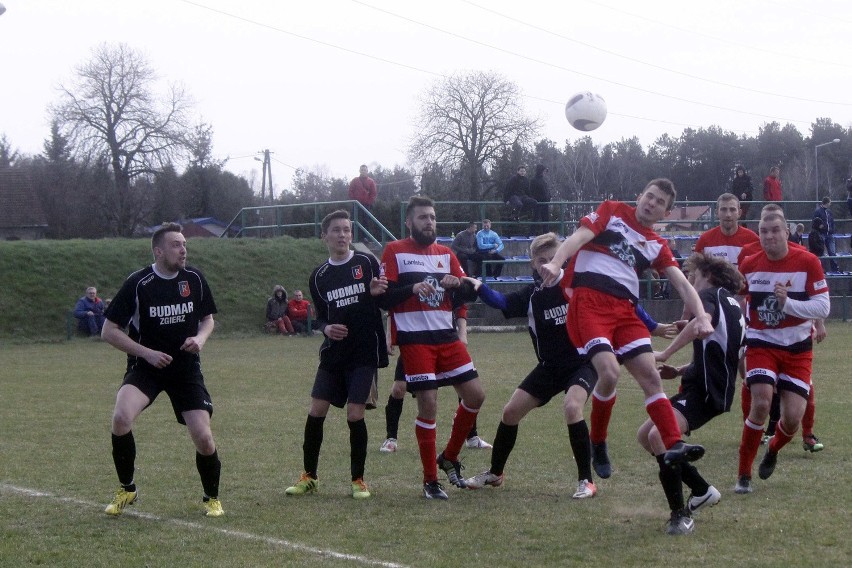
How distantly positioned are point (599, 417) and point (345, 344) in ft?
6.21

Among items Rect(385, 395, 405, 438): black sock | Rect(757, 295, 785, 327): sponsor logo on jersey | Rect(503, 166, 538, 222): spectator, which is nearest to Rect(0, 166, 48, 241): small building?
Rect(503, 166, 538, 222): spectator

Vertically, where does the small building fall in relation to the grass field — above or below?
above

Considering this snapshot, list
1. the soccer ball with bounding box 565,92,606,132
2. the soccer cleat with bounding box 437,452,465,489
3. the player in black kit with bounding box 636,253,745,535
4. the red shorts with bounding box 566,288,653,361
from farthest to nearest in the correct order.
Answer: the soccer ball with bounding box 565,92,606,132 → the soccer cleat with bounding box 437,452,465,489 → the player in black kit with bounding box 636,253,745,535 → the red shorts with bounding box 566,288,653,361

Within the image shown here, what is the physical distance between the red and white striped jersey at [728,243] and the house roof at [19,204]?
5306cm

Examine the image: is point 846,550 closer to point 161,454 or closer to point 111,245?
point 161,454

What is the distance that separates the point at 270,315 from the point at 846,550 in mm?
22654

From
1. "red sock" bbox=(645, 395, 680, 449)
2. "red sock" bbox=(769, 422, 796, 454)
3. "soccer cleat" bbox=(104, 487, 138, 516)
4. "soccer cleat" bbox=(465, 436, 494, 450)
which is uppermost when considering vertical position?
"red sock" bbox=(645, 395, 680, 449)

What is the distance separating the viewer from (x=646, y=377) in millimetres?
6105

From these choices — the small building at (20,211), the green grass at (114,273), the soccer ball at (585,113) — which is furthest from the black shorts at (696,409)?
the small building at (20,211)

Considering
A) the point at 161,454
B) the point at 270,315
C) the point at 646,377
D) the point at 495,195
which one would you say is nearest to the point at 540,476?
the point at 646,377

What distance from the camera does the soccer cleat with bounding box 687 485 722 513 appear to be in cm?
593

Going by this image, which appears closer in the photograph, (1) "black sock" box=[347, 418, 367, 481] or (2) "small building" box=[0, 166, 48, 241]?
(1) "black sock" box=[347, 418, 367, 481]

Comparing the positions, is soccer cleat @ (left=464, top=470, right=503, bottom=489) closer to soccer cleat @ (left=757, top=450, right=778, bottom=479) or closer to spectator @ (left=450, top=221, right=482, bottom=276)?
soccer cleat @ (left=757, top=450, right=778, bottom=479)

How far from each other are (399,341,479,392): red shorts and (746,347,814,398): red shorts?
1.96m
